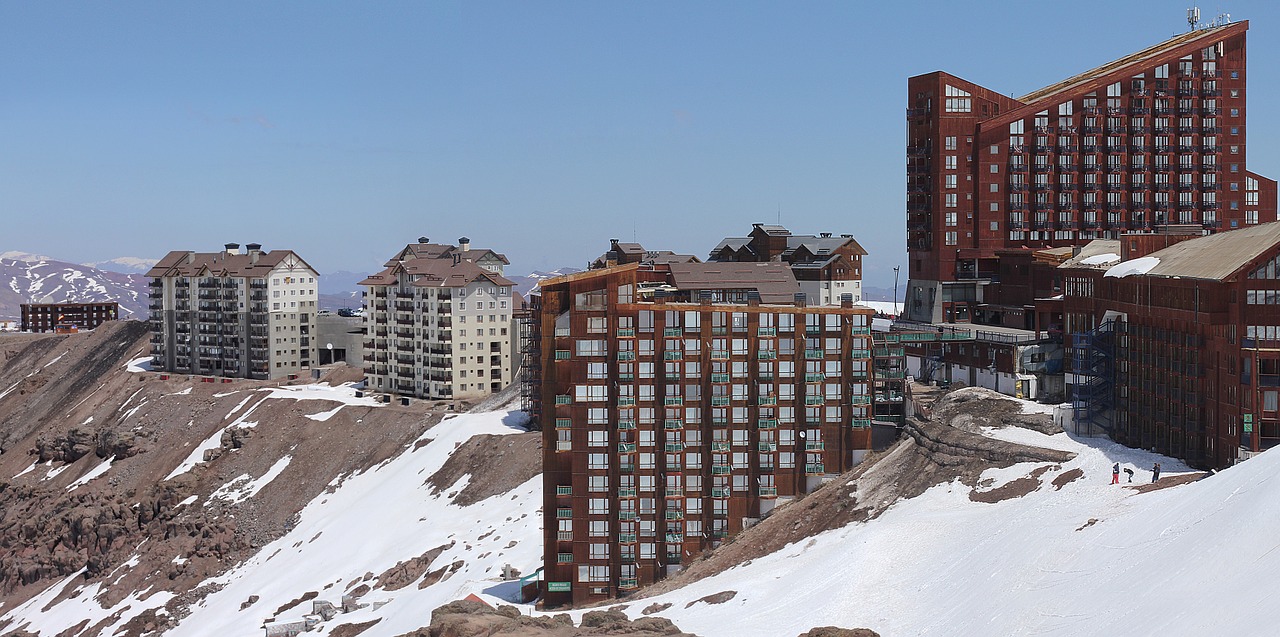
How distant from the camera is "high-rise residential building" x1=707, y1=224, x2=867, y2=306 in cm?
18138

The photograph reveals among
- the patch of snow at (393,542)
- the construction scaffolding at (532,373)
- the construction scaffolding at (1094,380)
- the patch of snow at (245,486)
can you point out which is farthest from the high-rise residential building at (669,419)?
the patch of snow at (245,486)

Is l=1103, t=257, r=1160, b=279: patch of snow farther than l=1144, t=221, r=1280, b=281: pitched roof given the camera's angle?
Yes

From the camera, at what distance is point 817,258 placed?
605 feet

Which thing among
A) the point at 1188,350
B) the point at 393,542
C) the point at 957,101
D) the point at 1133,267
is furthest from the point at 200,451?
the point at 1188,350

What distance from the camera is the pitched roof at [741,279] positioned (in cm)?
14438

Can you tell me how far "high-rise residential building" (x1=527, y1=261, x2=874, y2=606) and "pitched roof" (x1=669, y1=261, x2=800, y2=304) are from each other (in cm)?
3068

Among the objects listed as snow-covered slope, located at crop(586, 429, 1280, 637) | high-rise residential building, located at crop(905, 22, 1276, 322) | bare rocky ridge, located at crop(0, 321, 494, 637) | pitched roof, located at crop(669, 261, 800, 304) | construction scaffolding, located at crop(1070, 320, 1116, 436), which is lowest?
bare rocky ridge, located at crop(0, 321, 494, 637)

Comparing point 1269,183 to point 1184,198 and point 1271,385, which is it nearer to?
point 1184,198

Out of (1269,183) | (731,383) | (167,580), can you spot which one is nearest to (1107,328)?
(731,383)

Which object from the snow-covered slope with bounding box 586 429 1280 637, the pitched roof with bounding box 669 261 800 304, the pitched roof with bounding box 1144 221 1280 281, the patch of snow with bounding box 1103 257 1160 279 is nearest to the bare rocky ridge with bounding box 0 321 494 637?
the pitched roof with bounding box 669 261 800 304

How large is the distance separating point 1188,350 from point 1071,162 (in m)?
78.1

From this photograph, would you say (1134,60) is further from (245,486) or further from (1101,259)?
(245,486)

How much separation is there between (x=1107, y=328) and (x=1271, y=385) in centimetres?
2142

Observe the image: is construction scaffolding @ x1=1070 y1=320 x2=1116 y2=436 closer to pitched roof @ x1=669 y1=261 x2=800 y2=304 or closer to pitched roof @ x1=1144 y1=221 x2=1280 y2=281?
pitched roof @ x1=1144 y1=221 x2=1280 y2=281
